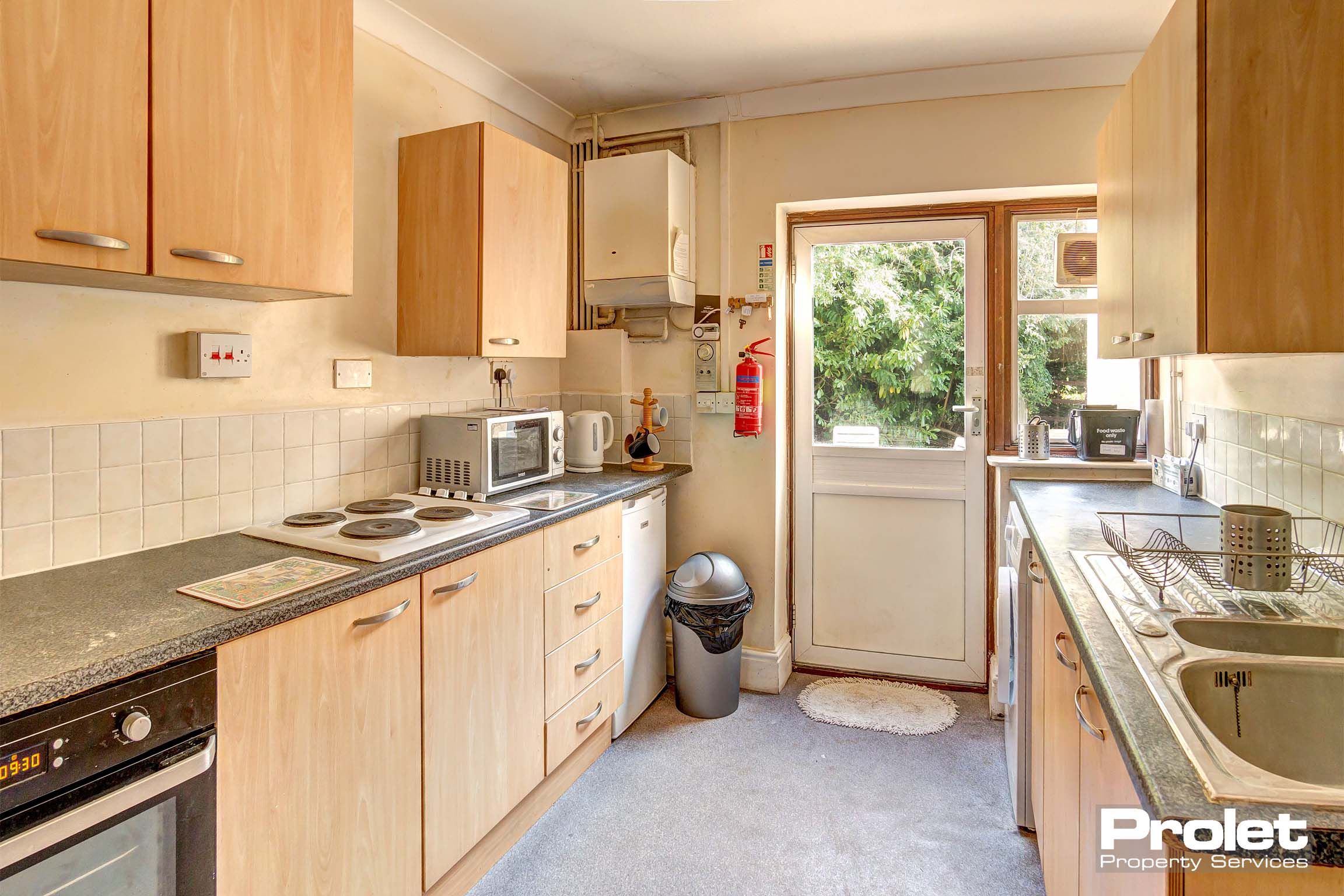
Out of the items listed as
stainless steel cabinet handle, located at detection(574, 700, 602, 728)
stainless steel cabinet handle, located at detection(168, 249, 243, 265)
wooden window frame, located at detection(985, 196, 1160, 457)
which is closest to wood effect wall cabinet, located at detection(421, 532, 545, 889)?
stainless steel cabinet handle, located at detection(574, 700, 602, 728)

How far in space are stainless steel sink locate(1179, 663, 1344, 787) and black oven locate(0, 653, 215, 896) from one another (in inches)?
62.1

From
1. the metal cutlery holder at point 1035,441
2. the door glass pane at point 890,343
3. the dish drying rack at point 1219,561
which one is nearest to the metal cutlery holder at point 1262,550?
the dish drying rack at point 1219,561

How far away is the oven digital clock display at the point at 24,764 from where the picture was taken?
999 mm

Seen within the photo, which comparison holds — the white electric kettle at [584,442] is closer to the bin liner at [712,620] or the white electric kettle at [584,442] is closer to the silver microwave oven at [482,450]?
the silver microwave oven at [482,450]

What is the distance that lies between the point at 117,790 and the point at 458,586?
32.7 inches

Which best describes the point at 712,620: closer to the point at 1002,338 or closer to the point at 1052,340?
the point at 1002,338

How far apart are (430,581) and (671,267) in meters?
1.77

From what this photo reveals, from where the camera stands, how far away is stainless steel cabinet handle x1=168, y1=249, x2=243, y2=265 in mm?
1506

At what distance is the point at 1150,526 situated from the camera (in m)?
1.99

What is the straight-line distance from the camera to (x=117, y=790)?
1.13 meters

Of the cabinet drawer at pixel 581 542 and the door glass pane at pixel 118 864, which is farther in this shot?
the cabinet drawer at pixel 581 542

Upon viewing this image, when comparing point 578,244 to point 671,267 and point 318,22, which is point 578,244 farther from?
point 318,22

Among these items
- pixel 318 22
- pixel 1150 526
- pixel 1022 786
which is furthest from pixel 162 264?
pixel 1022 786

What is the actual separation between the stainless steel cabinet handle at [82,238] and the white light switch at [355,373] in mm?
902
